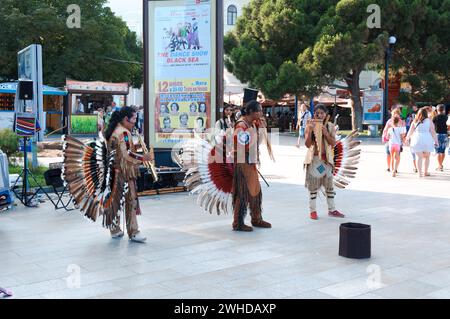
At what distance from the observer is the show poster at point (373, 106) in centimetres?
2445

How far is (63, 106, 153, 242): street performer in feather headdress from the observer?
6.25 m

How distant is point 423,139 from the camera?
38.9 feet

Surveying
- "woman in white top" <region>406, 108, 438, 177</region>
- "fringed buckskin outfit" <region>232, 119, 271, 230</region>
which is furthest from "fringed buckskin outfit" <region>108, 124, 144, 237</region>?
"woman in white top" <region>406, 108, 438, 177</region>

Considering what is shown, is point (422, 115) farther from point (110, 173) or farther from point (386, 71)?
point (386, 71)

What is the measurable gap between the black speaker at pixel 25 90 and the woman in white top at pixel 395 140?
7.38 metres

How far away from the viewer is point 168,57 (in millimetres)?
10352

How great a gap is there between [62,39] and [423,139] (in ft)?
88.9

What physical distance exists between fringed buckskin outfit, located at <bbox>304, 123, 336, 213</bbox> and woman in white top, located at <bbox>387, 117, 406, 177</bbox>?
4.79 metres

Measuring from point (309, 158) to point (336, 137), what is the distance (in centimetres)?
53

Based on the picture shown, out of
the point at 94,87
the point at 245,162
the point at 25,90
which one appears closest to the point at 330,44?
the point at 94,87

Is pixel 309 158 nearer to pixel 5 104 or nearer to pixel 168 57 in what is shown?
pixel 168 57

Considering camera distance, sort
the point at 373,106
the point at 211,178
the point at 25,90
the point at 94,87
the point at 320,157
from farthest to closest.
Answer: the point at 94,87 < the point at 373,106 < the point at 25,90 < the point at 320,157 < the point at 211,178

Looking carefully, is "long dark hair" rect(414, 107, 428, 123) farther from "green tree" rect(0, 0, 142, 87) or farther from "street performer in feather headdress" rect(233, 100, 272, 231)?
"green tree" rect(0, 0, 142, 87)
